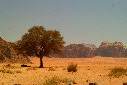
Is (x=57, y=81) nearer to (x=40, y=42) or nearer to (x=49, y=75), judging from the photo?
(x=49, y=75)

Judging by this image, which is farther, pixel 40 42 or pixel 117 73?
pixel 40 42

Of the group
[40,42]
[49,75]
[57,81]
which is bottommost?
[57,81]

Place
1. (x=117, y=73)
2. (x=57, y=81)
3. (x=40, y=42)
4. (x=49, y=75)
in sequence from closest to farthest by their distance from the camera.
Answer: (x=57, y=81) < (x=117, y=73) < (x=49, y=75) < (x=40, y=42)

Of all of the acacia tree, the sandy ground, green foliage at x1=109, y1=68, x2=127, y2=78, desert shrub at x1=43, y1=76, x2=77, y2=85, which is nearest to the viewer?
desert shrub at x1=43, y1=76, x2=77, y2=85

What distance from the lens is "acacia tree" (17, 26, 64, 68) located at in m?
60.7

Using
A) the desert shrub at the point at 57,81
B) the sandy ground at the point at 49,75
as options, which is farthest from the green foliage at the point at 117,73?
the desert shrub at the point at 57,81

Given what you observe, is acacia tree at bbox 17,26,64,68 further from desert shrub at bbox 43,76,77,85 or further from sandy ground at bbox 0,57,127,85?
desert shrub at bbox 43,76,77,85

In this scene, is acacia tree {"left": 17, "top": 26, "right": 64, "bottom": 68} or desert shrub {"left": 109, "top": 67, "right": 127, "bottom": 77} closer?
desert shrub {"left": 109, "top": 67, "right": 127, "bottom": 77}

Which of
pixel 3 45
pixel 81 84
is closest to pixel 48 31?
pixel 3 45

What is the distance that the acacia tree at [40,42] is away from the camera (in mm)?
60688

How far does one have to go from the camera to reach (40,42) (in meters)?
60.8

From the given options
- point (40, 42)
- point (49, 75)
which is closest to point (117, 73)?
point (49, 75)

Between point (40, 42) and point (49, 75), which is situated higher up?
point (40, 42)

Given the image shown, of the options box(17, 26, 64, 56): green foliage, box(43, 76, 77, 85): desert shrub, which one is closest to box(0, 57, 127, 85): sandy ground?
box(43, 76, 77, 85): desert shrub
